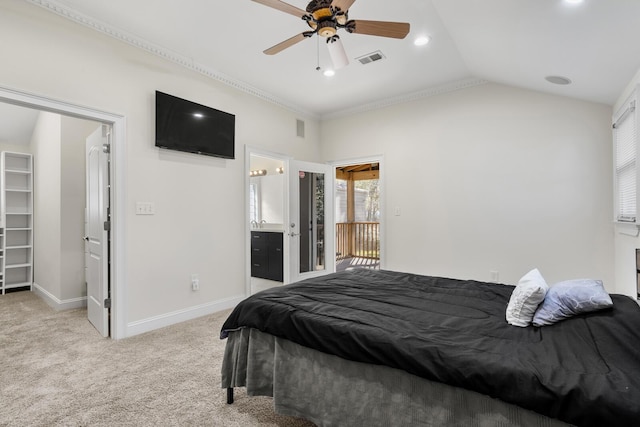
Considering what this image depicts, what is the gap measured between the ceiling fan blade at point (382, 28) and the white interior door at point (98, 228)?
98.7 inches

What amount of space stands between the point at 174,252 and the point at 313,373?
2362mm

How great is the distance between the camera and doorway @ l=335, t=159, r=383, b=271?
8.26m

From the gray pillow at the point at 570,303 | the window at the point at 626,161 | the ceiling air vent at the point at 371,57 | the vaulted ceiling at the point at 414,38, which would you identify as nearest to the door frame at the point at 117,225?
the vaulted ceiling at the point at 414,38

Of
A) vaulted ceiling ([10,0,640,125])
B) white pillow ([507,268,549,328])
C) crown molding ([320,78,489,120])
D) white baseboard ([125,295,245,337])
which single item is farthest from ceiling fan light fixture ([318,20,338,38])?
white baseboard ([125,295,245,337])

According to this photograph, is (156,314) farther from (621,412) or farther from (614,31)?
(614,31)

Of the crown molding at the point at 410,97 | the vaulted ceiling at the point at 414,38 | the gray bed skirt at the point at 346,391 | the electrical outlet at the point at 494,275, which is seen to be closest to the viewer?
the gray bed skirt at the point at 346,391

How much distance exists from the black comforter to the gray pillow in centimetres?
4

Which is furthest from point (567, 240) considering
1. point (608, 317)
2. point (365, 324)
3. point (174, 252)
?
point (174, 252)

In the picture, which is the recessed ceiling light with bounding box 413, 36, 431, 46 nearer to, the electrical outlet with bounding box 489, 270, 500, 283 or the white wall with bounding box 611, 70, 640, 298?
the white wall with bounding box 611, 70, 640, 298

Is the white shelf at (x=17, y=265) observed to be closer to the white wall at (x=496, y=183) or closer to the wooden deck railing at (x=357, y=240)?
the white wall at (x=496, y=183)

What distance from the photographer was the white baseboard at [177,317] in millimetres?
3068

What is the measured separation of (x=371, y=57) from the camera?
11.1 feet

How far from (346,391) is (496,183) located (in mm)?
3245

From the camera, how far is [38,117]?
4.66 meters
